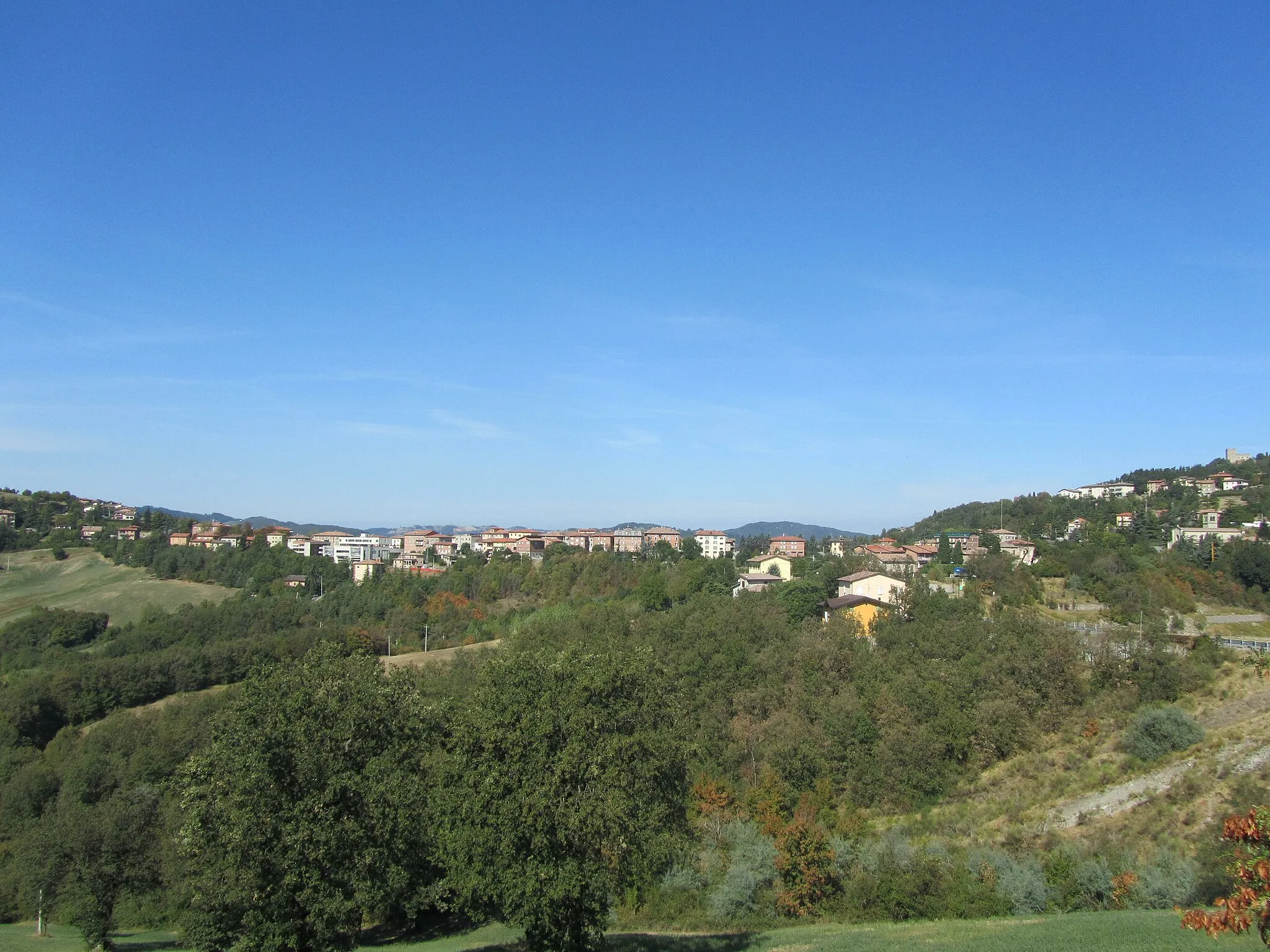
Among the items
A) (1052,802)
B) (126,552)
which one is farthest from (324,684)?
(126,552)

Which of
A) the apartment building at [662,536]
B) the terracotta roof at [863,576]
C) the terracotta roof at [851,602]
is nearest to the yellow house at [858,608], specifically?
the terracotta roof at [851,602]

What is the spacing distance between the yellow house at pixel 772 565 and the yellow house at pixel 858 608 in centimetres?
2657

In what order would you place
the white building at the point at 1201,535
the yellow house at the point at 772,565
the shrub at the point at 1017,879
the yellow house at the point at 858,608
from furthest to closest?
the yellow house at the point at 772,565
the white building at the point at 1201,535
the yellow house at the point at 858,608
the shrub at the point at 1017,879

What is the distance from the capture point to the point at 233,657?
2438 inches

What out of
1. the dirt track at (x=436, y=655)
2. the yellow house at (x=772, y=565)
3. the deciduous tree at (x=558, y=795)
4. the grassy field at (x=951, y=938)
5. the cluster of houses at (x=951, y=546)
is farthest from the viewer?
the yellow house at (x=772, y=565)

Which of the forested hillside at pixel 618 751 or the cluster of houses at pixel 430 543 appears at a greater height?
the cluster of houses at pixel 430 543

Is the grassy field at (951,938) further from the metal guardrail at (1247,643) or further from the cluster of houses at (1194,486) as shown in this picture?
the cluster of houses at (1194,486)

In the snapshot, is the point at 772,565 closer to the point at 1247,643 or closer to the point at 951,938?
the point at 1247,643

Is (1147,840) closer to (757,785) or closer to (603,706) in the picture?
(757,785)

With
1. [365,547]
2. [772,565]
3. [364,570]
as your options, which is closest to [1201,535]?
[772,565]

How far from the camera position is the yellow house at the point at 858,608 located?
2018 inches

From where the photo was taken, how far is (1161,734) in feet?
97.7

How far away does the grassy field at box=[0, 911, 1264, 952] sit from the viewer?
1318 cm

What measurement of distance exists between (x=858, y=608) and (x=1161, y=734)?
85.4ft
